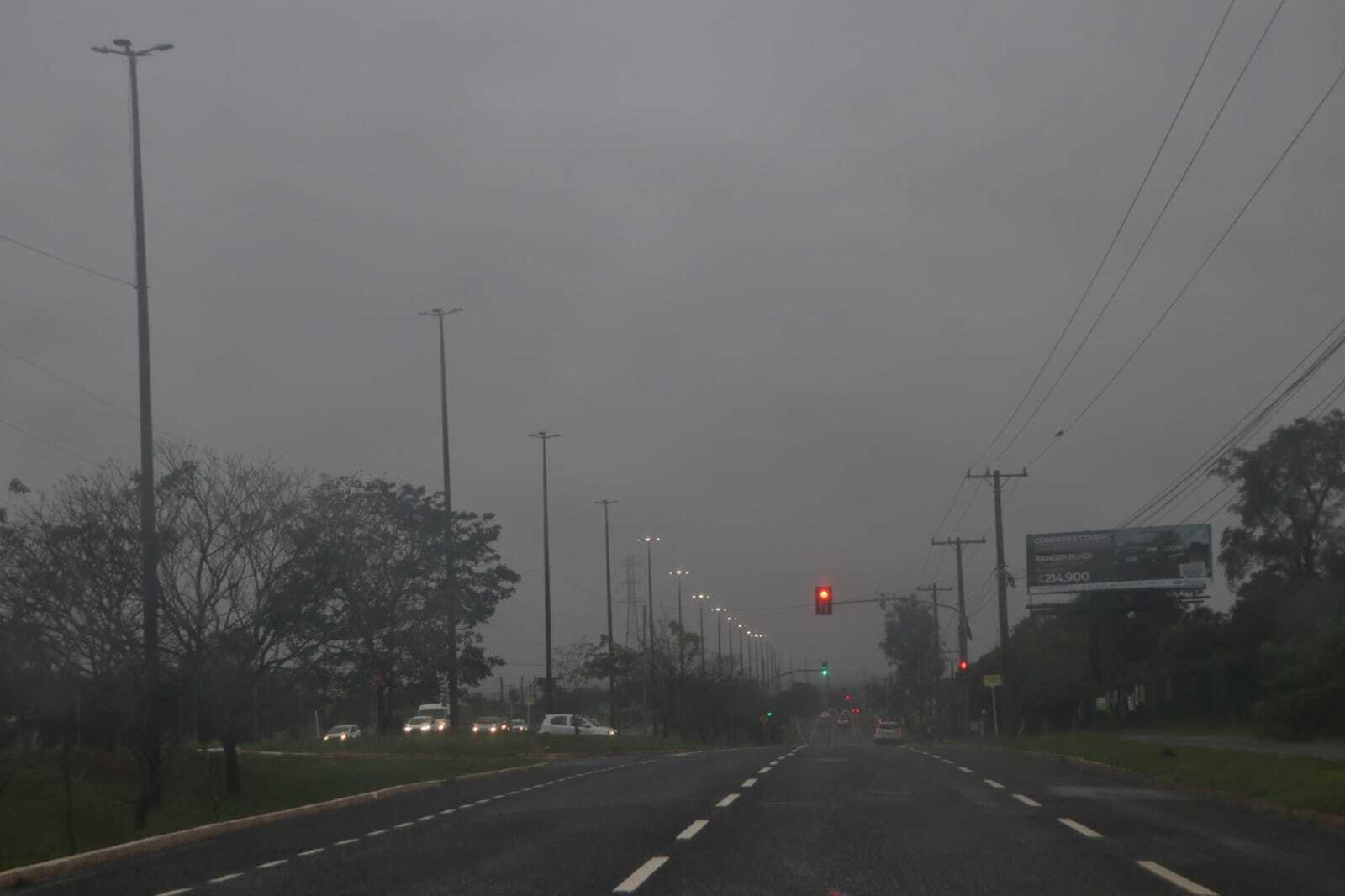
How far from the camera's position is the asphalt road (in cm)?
1166

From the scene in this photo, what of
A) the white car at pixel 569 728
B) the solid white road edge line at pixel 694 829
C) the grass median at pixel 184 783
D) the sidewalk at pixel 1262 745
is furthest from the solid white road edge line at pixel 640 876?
the white car at pixel 569 728

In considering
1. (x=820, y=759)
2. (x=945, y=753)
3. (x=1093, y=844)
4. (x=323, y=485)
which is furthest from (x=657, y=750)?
(x=1093, y=844)

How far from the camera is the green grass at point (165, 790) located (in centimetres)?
1973

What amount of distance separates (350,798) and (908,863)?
15.4 meters

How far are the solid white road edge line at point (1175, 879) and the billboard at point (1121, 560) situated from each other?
61.9 m

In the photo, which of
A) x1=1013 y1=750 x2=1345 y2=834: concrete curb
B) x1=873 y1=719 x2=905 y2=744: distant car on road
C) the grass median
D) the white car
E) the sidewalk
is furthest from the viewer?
x1=873 y1=719 x2=905 y2=744: distant car on road

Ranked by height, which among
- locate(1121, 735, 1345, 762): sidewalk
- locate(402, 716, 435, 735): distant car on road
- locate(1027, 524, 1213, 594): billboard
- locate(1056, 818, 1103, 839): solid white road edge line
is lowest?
locate(402, 716, 435, 735): distant car on road

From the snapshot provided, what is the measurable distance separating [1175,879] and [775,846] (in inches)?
157

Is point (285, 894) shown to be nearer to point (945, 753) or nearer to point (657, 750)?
point (945, 753)

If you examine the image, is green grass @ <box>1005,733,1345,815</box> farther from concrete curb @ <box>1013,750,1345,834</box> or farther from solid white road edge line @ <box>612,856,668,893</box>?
solid white road edge line @ <box>612,856,668,893</box>

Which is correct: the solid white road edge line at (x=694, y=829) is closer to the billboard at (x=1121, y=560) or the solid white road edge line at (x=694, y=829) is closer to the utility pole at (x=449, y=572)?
the utility pole at (x=449, y=572)

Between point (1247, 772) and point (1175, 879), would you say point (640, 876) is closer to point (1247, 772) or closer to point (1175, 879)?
point (1175, 879)

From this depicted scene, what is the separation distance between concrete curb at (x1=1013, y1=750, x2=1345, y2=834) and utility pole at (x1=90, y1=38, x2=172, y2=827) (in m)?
15.8

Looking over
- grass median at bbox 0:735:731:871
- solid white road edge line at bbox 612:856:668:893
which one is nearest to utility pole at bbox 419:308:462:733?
grass median at bbox 0:735:731:871
